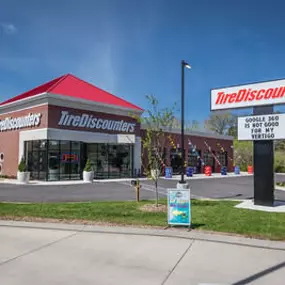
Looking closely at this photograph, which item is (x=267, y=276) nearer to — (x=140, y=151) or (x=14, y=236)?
(x=14, y=236)

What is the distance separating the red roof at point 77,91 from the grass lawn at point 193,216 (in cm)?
1626

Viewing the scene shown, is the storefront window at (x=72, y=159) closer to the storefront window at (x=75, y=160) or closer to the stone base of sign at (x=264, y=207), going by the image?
the storefront window at (x=75, y=160)

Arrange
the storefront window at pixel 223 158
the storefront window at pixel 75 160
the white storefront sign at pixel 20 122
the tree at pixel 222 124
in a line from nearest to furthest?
the white storefront sign at pixel 20 122, the storefront window at pixel 75 160, the storefront window at pixel 223 158, the tree at pixel 222 124

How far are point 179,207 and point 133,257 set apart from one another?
9.24ft

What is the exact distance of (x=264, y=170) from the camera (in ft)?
43.0

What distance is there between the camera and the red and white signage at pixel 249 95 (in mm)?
12703

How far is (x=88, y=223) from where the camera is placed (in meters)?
9.54

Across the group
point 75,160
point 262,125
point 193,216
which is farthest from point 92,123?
point 193,216

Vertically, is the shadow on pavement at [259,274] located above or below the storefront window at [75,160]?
below

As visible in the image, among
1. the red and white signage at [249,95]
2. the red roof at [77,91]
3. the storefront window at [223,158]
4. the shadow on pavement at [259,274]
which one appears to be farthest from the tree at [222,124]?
the shadow on pavement at [259,274]

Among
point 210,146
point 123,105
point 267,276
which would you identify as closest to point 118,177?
point 123,105

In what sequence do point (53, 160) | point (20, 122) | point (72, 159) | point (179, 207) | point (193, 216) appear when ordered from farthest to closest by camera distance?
point (20, 122), point (72, 159), point (53, 160), point (193, 216), point (179, 207)

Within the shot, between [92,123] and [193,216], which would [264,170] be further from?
[92,123]

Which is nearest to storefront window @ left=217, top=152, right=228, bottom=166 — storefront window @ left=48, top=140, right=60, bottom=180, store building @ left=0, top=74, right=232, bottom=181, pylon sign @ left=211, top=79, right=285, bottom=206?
store building @ left=0, top=74, right=232, bottom=181
